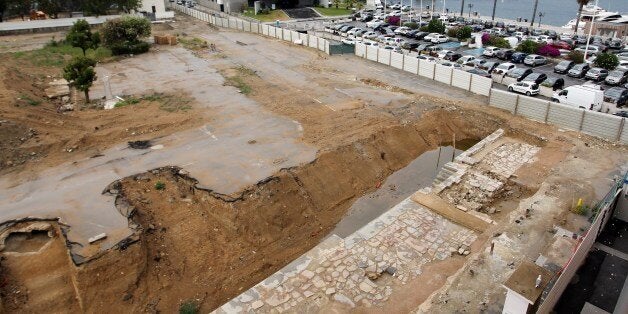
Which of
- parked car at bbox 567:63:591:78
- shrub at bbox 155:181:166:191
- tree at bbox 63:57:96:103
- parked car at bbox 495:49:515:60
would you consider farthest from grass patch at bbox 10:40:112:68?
parked car at bbox 567:63:591:78

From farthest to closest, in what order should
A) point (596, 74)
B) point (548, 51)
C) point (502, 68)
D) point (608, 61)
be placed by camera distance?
point (548, 51)
point (608, 61)
point (502, 68)
point (596, 74)

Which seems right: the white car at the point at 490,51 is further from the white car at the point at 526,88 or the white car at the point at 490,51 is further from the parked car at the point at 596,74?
the white car at the point at 526,88

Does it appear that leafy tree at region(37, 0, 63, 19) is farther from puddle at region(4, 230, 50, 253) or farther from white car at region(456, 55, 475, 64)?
puddle at region(4, 230, 50, 253)

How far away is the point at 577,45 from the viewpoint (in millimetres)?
51156

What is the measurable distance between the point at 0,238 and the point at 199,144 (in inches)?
370

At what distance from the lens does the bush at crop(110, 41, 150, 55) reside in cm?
4278

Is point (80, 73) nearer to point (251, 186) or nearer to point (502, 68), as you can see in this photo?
point (251, 186)

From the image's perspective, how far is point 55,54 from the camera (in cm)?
4184

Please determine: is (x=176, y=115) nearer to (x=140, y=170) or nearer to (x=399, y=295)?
(x=140, y=170)

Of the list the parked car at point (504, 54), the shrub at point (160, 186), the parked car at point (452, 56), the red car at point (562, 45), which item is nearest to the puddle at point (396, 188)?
the shrub at point (160, 186)

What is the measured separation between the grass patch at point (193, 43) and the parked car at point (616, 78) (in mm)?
37863

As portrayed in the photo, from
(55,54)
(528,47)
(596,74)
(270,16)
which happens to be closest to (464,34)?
(528,47)

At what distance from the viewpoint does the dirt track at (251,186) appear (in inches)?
560

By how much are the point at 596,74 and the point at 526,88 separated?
34.7ft
